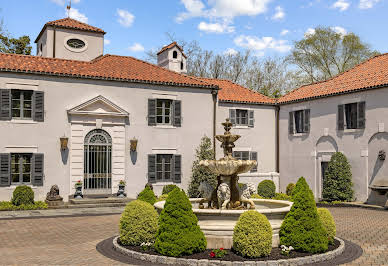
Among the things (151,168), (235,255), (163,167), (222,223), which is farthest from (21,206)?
(235,255)

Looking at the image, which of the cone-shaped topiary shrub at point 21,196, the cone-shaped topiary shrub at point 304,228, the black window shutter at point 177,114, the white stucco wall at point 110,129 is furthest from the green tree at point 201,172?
the cone-shaped topiary shrub at point 304,228

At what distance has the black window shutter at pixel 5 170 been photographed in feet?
61.0

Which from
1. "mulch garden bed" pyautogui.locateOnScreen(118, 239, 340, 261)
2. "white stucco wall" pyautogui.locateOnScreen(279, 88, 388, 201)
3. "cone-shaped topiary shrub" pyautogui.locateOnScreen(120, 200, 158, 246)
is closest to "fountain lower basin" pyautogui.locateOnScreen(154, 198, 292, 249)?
"mulch garden bed" pyautogui.locateOnScreen(118, 239, 340, 261)

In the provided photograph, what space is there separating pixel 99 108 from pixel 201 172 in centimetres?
633

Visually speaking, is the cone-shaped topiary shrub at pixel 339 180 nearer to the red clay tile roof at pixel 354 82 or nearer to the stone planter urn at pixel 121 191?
the red clay tile roof at pixel 354 82

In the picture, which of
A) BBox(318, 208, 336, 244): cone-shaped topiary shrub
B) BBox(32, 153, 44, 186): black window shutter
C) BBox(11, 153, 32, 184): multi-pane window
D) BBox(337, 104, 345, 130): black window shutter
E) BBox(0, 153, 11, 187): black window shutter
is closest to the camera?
BBox(318, 208, 336, 244): cone-shaped topiary shrub

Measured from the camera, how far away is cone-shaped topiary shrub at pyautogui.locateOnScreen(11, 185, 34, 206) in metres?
18.2

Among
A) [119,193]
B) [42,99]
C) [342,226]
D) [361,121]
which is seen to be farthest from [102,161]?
Result: [361,121]

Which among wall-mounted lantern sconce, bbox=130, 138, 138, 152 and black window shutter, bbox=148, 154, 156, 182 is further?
black window shutter, bbox=148, 154, 156, 182

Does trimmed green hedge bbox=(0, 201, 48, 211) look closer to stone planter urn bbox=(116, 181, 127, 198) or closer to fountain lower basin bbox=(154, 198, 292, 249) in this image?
stone planter urn bbox=(116, 181, 127, 198)

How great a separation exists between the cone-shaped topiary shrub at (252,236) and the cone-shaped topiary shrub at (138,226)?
219 centimetres

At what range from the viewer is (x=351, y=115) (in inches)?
866

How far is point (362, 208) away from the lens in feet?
65.2

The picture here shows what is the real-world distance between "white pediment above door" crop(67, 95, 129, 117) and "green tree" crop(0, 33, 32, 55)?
17.1m
